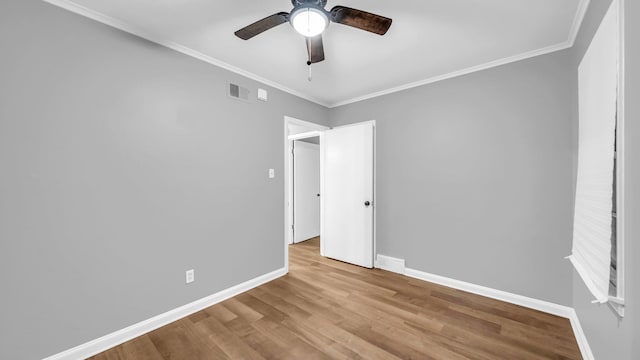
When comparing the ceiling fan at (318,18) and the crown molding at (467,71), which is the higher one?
the crown molding at (467,71)

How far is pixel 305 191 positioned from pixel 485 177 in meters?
3.24

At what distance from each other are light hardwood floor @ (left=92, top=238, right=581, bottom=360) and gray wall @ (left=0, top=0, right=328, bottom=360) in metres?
0.35

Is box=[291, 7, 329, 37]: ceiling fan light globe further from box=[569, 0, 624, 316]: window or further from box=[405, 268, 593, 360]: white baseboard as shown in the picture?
box=[405, 268, 593, 360]: white baseboard

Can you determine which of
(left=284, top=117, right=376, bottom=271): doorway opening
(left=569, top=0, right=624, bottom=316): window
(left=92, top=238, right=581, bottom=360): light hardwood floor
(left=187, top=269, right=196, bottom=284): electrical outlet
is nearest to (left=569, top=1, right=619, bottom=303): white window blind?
(left=569, top=0, right=624, bottom=316): window

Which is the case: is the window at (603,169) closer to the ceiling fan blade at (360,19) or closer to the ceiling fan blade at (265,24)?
the ceiling fan blade at (360,19)

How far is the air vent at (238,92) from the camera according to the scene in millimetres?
2619

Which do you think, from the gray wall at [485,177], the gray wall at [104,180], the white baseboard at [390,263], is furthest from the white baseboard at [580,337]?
the gray wall at [104,180]

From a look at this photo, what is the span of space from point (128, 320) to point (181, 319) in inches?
16.2

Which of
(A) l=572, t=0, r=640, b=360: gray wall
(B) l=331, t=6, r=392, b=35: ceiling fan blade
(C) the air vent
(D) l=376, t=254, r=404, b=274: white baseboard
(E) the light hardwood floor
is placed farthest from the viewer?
(D) l=376, t=254, r=404, b=274: white baseboard

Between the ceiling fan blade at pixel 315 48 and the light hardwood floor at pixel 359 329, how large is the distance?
2.26 metres

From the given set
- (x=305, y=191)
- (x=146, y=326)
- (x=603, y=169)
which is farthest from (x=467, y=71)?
(x=146, y=326)

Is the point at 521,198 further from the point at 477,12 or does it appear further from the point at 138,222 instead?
the point at 138,222

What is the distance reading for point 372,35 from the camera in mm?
2037

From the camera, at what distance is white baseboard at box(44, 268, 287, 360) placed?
1682 mm
